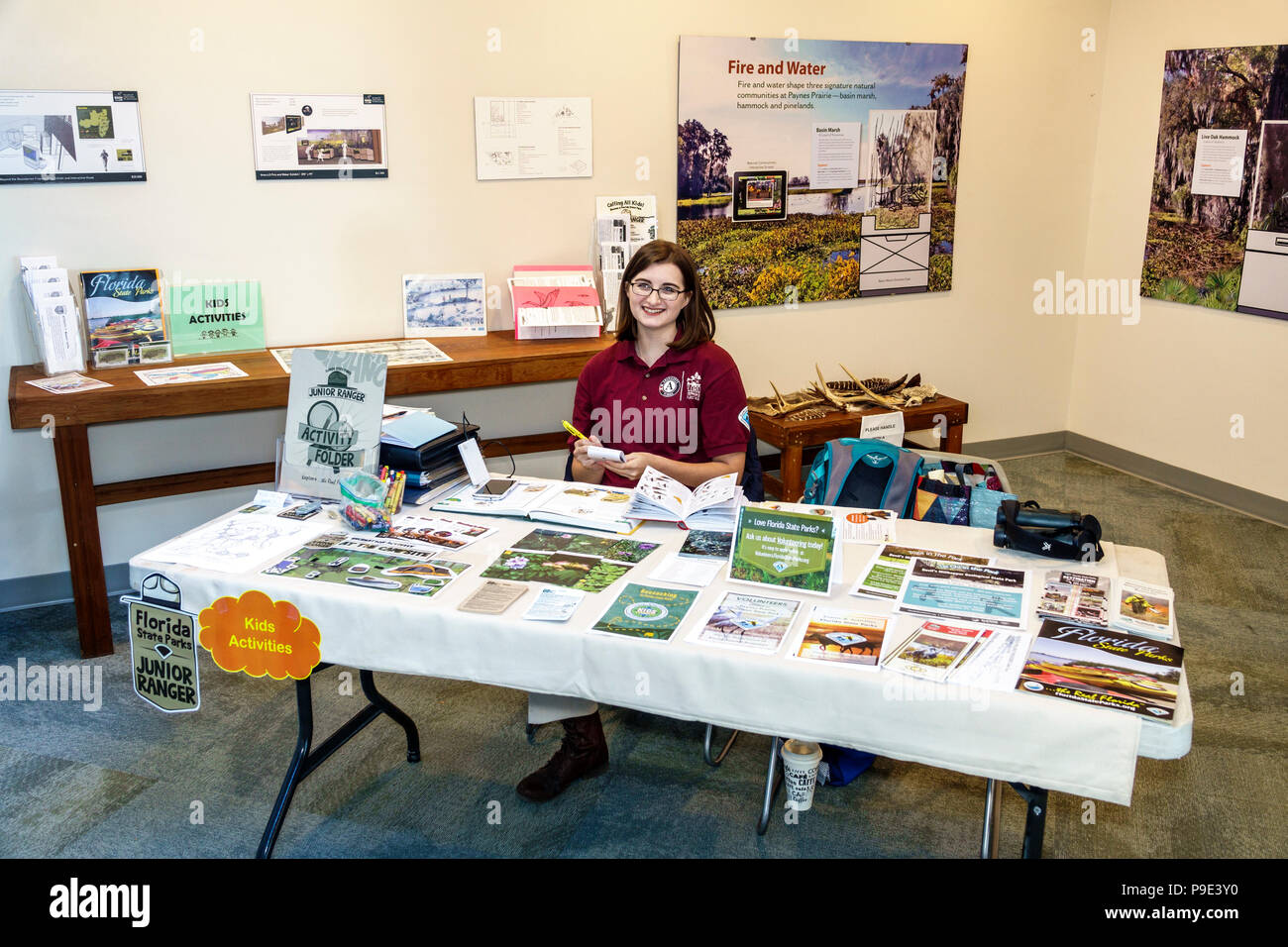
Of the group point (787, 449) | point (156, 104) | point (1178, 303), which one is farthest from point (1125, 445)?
point (156, 104)

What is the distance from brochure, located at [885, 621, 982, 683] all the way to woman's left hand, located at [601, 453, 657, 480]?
1023 mm

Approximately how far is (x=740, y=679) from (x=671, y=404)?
4.15 feet

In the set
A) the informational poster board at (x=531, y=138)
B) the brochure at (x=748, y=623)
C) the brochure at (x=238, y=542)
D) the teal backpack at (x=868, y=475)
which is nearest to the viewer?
the brochure at (x=748, y=623)

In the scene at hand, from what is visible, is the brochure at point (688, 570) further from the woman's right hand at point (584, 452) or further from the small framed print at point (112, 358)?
the small framed print at point (112, 358)

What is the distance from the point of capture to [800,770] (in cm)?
262

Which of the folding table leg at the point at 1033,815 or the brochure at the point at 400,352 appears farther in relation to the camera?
the brochure at the point at 400,352

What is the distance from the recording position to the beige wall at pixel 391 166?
375 cm

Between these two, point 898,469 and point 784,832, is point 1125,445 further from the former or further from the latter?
point 784,832

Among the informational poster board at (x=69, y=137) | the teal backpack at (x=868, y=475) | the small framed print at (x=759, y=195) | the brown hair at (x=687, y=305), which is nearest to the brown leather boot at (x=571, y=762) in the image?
the teal backpack at (x=868, y=475)

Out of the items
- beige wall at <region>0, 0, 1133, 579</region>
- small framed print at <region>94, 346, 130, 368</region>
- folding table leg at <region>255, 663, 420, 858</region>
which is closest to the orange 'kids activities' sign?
folding table leg at <region>255, 663, 420, 858</region>

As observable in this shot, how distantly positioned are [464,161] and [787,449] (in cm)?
175

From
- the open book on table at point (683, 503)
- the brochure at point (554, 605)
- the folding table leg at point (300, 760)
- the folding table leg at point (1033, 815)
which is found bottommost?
the folding table leg at point (300, 760)

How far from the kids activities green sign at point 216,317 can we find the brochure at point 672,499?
81.3 inches

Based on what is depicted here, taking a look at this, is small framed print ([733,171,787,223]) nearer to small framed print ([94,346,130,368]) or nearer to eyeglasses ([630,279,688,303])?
eyeglasses ([630,279,688,303])
